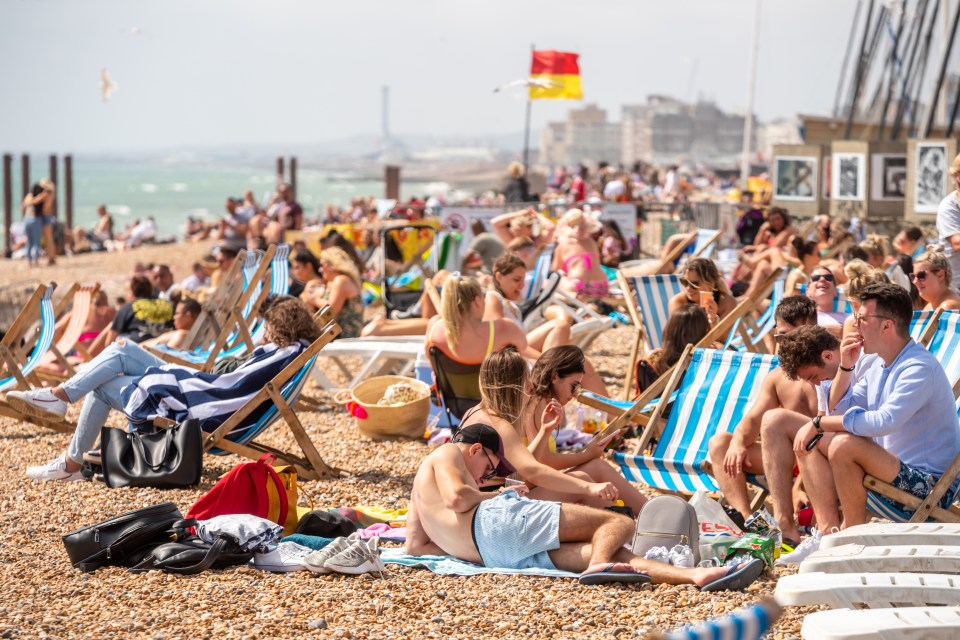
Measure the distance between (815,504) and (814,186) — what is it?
43.0ft

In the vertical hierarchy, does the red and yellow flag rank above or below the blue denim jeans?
above

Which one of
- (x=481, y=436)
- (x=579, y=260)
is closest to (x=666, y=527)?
(x=481, y=436)

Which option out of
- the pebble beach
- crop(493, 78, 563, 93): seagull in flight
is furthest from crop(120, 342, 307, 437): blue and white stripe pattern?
crop(493, 78, 563, 93): seagull in flight

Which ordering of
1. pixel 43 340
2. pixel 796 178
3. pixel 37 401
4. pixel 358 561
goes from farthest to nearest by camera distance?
pixel 796 178
pixel 43 340
pixel 37 401
pixel 358 561

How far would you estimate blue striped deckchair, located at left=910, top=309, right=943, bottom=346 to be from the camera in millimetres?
4578

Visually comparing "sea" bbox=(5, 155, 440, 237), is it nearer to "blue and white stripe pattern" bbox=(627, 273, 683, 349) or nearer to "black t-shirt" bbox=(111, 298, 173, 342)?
"black t-shirt" bbox=(111, 298, 173, 342)

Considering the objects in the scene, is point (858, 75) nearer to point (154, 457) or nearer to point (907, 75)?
point (907, 75)

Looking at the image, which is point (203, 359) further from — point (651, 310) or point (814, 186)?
point (814, 186)

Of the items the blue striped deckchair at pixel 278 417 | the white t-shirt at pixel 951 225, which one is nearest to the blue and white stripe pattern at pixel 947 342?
the white t-shirt at pixel 951 225

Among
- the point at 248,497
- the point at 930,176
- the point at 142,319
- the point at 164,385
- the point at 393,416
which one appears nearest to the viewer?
the point at 248,497

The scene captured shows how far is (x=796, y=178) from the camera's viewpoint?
54.7 feet

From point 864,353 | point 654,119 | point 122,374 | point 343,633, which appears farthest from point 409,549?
point 654,119

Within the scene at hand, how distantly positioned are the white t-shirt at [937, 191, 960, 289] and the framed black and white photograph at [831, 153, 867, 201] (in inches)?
370

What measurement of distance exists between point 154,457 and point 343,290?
310 centimetres
